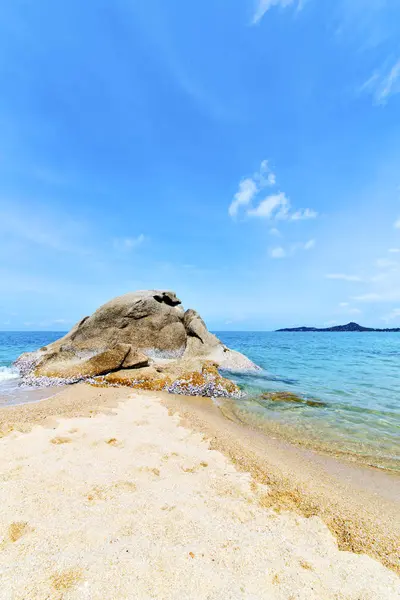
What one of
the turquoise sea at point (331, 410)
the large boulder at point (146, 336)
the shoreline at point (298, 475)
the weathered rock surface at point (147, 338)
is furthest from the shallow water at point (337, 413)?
Answer: the large boulder at point (146, 336)

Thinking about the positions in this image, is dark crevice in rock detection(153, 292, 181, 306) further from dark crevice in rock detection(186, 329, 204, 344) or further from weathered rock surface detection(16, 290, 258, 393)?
dark crevice in rock detection(186, 329, 204, 344)

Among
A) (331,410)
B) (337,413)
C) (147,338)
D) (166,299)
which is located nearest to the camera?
(337,413)

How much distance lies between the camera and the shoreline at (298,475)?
164 inches

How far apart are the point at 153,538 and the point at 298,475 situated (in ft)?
12.6

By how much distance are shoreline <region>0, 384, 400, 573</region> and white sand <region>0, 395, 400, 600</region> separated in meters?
0.33

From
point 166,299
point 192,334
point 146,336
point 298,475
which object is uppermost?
point 166,299

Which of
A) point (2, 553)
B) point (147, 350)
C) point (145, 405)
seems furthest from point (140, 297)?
point (2, 553)

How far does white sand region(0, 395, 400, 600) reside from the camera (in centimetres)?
286

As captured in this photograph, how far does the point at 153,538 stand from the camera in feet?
11.5

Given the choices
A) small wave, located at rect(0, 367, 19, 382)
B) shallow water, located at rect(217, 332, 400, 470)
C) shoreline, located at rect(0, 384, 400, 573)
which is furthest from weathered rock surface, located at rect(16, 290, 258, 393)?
shoreline, located at rect(0, 384, 400, 573)

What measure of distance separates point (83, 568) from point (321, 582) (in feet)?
8.42

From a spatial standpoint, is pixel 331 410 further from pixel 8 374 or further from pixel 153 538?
pixel 8 374

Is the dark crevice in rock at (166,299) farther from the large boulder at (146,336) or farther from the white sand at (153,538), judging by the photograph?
the white sand at (153,538)

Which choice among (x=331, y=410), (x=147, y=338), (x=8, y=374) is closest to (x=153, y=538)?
(x=331, y=410)
